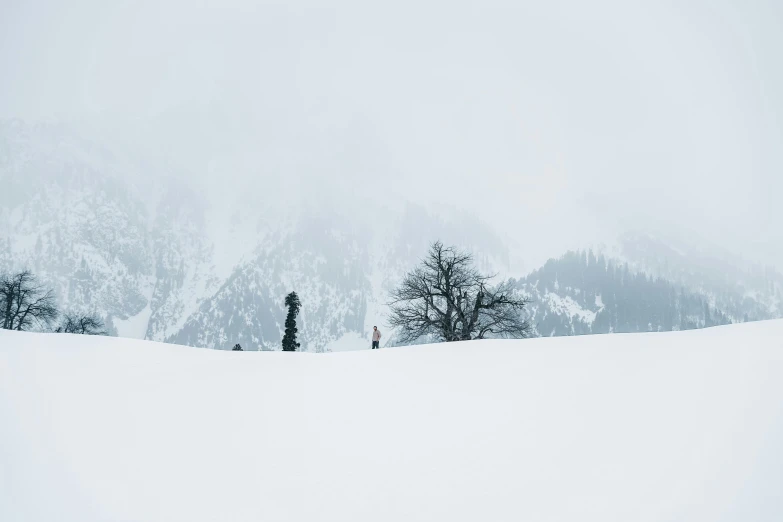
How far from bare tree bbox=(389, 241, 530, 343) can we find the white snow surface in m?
16.2

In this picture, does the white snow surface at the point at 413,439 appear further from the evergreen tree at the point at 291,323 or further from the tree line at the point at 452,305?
the evergreen tree at the point at 291,323

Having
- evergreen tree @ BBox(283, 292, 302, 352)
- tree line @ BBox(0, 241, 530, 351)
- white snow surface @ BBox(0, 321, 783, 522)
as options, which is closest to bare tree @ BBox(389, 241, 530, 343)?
tree line @ BBox(0, 241, 530, 351)

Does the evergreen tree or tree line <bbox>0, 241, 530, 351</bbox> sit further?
the evergreen tree

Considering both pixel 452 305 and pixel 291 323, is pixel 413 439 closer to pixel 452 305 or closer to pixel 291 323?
pixel 452 305

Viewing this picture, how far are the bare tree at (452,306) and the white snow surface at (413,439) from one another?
16172 millimetres

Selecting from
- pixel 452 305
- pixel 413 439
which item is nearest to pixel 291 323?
pixel 452 305

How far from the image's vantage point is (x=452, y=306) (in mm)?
29094

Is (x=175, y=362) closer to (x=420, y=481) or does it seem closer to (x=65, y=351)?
(x=65, y=351)

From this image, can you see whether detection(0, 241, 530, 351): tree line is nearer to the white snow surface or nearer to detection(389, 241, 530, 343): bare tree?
detection(389, 241, 530, 343): bare tree

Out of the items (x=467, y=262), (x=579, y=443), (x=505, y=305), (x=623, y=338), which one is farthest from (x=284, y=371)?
(x=467, y=262)

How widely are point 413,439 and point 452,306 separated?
20.5m

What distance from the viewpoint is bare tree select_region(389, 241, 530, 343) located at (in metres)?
28.7

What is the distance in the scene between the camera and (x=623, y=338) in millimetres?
13539

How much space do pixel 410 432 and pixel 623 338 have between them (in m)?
7.59
